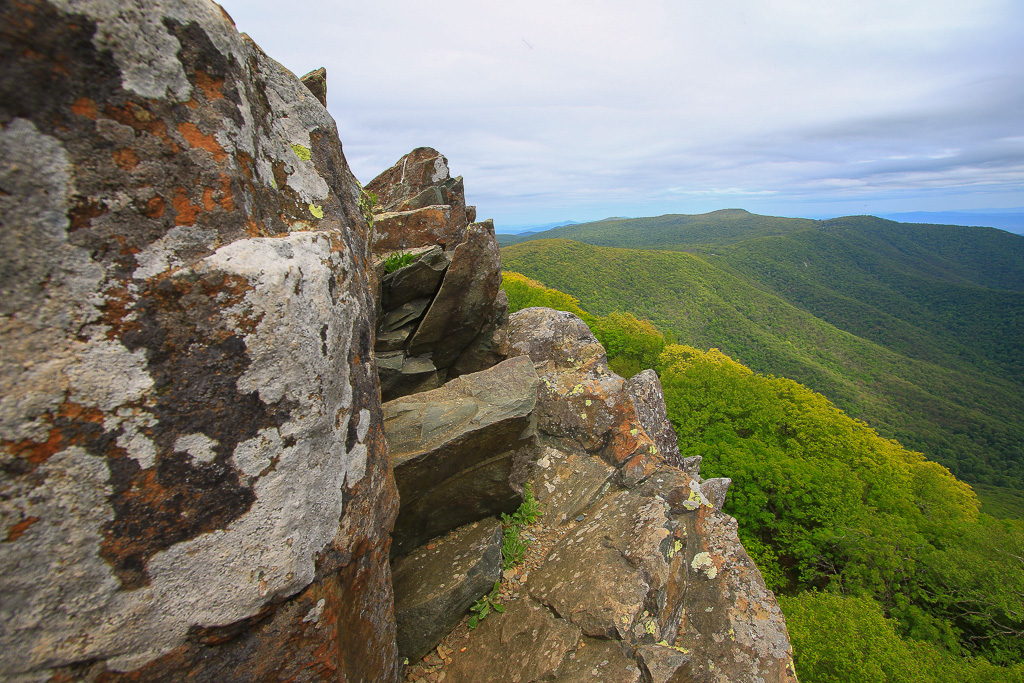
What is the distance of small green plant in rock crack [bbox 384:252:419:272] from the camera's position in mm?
12227

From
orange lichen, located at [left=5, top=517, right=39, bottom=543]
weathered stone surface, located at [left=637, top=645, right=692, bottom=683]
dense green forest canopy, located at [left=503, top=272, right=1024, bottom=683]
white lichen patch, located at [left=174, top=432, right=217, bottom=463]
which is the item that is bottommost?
dense green forest canopy, located at [left=503, top=272, right=1024, bottom=683]

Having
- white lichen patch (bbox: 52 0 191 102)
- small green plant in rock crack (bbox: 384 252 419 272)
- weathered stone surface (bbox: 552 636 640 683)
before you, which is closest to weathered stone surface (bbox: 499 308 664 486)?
weathered stone surface (bbox: 552 636 640 683)

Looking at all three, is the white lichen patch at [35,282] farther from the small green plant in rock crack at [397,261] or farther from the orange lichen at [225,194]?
the small green plant in rock crack at [397,261]

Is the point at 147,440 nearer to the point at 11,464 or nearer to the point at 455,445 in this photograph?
the point at 11,464

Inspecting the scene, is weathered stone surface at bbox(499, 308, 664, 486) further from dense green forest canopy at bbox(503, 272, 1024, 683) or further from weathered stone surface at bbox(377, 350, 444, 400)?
dense green forest canopy at bbox(503, 272, 1024, 683)

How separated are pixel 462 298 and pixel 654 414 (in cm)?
791

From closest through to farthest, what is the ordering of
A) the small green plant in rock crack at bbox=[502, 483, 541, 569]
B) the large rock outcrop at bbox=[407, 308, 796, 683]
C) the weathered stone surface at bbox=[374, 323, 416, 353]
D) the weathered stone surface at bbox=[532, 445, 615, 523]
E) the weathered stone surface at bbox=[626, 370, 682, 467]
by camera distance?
the large rock outcrop at bbox=[407, 308, 796, 683] < the small green plant in rock crack at bbox=[502, 483, 541, 569] < the weathered stone surface at bbox=[532, 445, 615, 523] < the weathered stone surface at bbox=[374, 323, 416, 353] < the weathered stone surface at bbox=[626, 370, 682, 467]

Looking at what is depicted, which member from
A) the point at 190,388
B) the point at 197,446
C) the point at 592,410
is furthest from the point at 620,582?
the point at 190,388

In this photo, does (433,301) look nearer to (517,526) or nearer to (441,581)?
(517,526)

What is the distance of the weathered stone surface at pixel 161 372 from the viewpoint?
112 inches

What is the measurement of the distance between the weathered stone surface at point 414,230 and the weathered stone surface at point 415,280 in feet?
7.87

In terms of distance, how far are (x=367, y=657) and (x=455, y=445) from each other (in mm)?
3157

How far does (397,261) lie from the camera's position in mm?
12352

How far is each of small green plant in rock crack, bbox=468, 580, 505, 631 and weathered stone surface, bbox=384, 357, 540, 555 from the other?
130 cm
